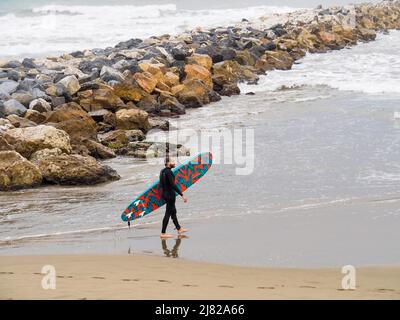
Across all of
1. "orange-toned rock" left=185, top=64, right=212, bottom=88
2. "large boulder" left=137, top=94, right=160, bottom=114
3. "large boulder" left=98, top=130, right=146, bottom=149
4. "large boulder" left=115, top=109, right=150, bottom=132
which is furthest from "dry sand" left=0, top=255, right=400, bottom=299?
"orange-toned rock" left=185, top=64, right=212, bottom=88

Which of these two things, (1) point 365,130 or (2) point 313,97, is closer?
(1) point 365,130

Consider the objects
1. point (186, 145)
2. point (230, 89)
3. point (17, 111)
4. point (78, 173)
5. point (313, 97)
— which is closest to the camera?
point (78, 173)

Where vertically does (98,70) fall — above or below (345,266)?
above

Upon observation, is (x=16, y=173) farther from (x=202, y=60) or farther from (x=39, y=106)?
(x=202, y=60)

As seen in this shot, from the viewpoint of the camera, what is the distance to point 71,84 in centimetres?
2011

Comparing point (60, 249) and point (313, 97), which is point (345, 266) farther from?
point (313, 97)

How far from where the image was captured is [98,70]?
23438 mm

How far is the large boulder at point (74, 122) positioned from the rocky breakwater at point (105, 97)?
0.03m

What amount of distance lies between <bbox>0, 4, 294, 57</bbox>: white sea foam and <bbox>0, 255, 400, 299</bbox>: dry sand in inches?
1436

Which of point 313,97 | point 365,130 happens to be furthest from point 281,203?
point 313,97

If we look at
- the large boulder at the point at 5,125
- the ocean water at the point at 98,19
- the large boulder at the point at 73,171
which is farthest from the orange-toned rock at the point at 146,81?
the ocean water at the point at 98,19

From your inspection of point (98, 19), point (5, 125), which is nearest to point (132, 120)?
point (5, 125)

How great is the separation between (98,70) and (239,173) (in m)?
12.6
